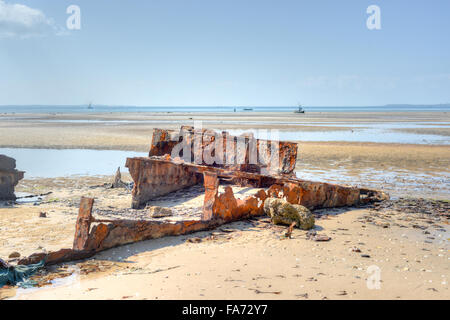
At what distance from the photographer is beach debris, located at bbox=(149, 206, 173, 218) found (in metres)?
6.48

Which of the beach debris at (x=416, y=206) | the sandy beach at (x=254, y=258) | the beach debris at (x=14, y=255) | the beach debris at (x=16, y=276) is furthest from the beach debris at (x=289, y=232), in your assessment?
the beach debris at (x=14, y=255)

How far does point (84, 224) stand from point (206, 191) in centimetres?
211

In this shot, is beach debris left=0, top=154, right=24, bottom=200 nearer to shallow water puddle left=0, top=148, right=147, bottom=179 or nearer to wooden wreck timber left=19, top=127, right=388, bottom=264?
wooden wreck timber left=19, top=127, right=388, bottom=264

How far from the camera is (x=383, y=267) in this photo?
448 centimetres

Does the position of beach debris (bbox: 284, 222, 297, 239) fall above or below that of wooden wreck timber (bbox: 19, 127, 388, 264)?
below

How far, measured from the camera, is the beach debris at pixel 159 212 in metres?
6.48

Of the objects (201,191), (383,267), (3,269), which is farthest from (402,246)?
(3,269)

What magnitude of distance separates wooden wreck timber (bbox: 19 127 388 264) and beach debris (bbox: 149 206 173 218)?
0.90 m

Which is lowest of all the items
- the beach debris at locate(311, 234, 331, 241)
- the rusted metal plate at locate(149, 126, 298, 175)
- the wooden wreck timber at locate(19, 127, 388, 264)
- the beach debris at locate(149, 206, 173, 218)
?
the beach debris at locate(311, 234, 331, 241)

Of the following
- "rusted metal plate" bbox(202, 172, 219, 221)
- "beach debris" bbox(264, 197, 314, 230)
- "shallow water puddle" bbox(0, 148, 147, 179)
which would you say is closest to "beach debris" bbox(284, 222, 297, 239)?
"beach debris" bbox(264, 197, 314, 230)

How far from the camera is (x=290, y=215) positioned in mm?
5961

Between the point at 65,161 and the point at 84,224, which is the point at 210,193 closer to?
the point at 84,224

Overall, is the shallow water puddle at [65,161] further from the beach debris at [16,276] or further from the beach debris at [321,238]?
the beach debris at [321,238]
